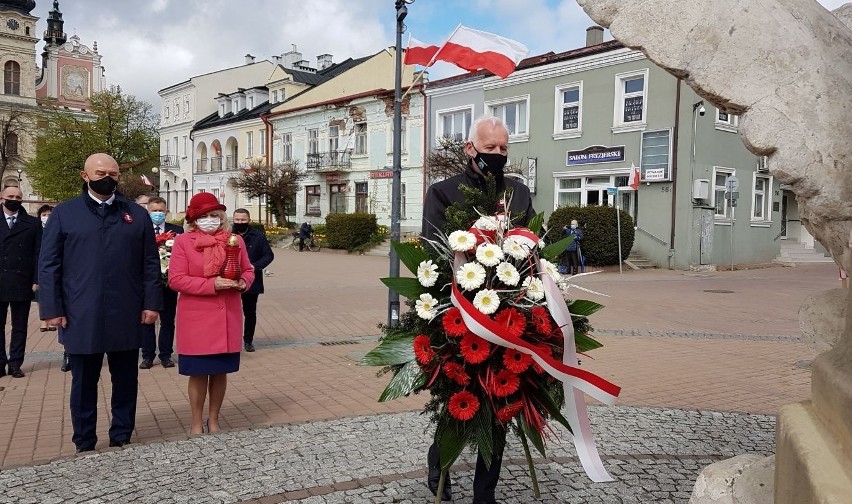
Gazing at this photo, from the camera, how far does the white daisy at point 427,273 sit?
9.74 feet

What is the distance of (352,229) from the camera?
31125 mm

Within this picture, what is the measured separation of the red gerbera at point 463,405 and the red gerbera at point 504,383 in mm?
103

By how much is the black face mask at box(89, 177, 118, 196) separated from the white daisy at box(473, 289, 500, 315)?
2941 millimetres

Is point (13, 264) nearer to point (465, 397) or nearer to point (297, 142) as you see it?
point (465, 397)

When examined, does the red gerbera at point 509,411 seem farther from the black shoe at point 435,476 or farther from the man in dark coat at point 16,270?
the man in dark coat at point 16,270

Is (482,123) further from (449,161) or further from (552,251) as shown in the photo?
(449,161)

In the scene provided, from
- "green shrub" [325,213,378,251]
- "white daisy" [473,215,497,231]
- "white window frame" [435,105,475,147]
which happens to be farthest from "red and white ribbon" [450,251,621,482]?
"green shrub" [325,213,378,251]

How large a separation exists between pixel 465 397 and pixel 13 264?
5996 millimetres

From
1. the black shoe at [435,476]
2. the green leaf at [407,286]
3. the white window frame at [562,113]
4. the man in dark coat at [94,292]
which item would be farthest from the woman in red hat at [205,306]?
the white window frame at [562,113]

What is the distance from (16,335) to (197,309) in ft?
11.2

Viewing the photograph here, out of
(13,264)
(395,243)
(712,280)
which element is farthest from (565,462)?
(712,280)

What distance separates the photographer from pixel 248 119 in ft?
149

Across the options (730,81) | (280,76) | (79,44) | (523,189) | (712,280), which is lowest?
(712,280)

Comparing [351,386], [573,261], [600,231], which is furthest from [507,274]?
[600,231]
